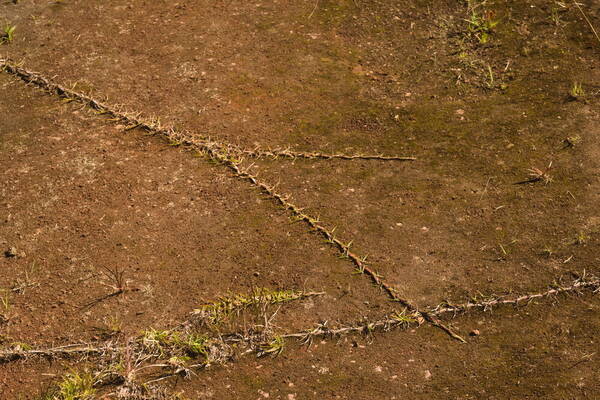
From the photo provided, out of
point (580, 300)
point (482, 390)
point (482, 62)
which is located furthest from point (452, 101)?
point (482, 390)

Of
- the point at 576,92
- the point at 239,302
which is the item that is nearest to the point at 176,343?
the point at 239,302

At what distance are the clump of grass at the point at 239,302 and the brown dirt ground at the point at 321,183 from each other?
0.13 ft

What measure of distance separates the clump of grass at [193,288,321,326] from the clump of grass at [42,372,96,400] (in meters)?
0.40

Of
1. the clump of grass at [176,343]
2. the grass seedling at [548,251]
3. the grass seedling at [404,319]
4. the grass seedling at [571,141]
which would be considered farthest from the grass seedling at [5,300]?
the grass seedling at [571,141]

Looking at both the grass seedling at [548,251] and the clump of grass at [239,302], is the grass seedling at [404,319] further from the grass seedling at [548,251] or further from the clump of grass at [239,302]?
the grass seedling at [548,251]

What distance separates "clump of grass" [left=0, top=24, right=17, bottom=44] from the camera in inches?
139

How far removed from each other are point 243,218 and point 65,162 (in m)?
0.81

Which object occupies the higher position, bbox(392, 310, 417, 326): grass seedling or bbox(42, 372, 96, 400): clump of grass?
bbox(392, 310, 417, 326): grass seedling

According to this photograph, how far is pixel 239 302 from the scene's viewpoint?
2.45 m

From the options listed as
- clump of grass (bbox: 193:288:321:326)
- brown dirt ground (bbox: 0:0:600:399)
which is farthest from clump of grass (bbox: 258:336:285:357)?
clump of grass (bbox: 193:288:321:326)

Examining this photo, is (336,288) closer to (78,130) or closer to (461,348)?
(461,348)

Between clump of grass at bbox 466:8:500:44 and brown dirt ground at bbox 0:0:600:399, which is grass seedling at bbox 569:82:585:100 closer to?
brown dirt ground at bbox 0:0:600:399

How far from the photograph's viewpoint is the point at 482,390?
2.21 m

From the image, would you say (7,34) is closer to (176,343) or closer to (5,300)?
(5,300)
